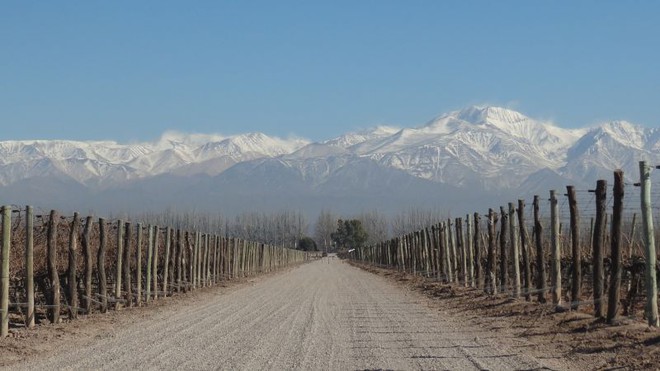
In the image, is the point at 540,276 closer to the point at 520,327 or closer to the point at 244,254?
the point at 520,327

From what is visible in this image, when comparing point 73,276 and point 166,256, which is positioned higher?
point 166,256

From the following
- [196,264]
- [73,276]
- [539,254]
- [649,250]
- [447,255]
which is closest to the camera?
[649,250]

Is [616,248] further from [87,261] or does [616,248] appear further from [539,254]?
[87,261]

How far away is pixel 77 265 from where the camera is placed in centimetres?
2359

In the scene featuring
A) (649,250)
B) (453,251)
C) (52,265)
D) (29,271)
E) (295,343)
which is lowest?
(295,343)

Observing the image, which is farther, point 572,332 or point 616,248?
point 572,332

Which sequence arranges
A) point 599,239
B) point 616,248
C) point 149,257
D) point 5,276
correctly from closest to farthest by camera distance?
point 616,248, point 5,276, point 599,239, point 149,257

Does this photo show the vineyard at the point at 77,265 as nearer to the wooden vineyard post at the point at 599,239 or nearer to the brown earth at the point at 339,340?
the brown earth at the point at 339,340

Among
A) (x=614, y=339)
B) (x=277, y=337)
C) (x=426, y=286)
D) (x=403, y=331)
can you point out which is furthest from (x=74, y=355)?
(x=426, y=286)

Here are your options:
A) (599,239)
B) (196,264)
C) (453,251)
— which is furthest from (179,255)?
(599,239)

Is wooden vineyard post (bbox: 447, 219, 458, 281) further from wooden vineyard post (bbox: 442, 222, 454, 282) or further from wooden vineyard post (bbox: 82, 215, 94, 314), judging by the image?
wooden vineyard post (bbox: 82, 215, 94, 314)

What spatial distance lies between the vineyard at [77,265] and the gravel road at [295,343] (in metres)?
1.76

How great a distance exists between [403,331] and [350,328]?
119cm

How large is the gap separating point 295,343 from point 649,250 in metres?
6.14
